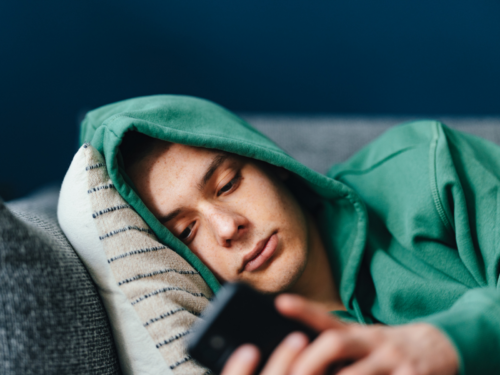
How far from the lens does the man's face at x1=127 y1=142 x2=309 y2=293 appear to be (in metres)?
0.78

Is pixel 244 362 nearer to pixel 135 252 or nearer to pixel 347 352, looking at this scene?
pixel 347 352

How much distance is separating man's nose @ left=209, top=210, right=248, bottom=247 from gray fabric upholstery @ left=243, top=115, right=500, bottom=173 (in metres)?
0.64

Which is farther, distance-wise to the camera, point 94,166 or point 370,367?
point 94,166

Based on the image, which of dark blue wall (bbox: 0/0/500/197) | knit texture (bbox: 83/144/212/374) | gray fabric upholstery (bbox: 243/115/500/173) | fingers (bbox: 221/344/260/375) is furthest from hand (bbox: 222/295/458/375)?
dark blue wall (bbox: 0/0/500/197)

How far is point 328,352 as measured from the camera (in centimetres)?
40

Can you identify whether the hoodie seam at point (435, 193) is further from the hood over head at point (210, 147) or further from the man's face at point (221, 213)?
the man's face at point (221, 213)

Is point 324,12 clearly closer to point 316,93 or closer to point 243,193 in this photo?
point 316,93

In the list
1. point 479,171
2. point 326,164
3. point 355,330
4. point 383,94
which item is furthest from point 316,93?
point 355,330

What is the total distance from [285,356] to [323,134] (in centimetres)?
107

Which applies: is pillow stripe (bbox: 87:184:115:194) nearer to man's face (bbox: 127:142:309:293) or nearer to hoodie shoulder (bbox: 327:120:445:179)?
man's face (bbox: 127:142:309:293)

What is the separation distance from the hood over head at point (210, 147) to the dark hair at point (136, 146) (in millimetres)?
55

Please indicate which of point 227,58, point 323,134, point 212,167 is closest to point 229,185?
point 212,167

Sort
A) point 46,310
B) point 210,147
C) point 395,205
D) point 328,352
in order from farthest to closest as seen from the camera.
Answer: point 395,205, point 210,147, point 46,310, point 328,352

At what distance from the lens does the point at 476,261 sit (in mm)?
774
